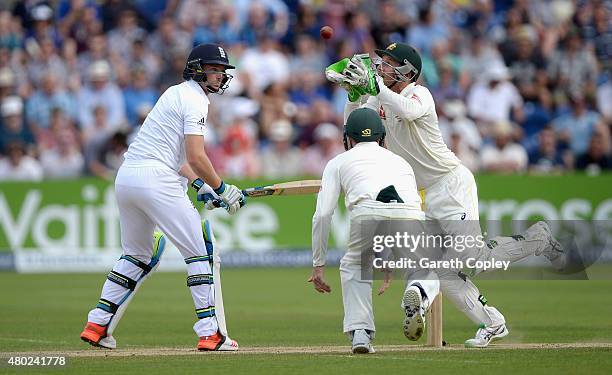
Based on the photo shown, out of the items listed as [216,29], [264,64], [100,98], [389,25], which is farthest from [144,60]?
[389,25]

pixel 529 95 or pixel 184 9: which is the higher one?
pixel 184 9

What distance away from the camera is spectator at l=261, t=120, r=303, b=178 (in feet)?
70.4

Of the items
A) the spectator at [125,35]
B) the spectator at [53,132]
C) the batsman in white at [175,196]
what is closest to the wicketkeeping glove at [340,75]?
the batsman in white at [175,196]

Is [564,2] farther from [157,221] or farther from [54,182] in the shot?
[157,221]

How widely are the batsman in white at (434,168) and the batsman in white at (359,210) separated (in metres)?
0.75

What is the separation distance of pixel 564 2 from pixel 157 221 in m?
16.7

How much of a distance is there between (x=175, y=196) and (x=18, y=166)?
36.8ft

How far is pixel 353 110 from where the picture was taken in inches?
420

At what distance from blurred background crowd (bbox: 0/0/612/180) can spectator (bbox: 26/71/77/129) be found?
25mm

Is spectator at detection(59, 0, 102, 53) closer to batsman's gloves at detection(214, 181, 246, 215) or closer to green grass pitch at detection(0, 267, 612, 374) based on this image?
green grass pitch at detection(0, 267, 612, 374)

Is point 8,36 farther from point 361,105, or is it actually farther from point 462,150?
point 361,105

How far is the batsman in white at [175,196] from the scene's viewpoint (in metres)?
10.3

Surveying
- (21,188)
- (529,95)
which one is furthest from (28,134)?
(529,95)

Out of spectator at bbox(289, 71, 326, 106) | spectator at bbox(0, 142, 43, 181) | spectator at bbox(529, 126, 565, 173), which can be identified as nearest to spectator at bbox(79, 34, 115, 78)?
spectator at bbox(0, 142, 43, 181)
